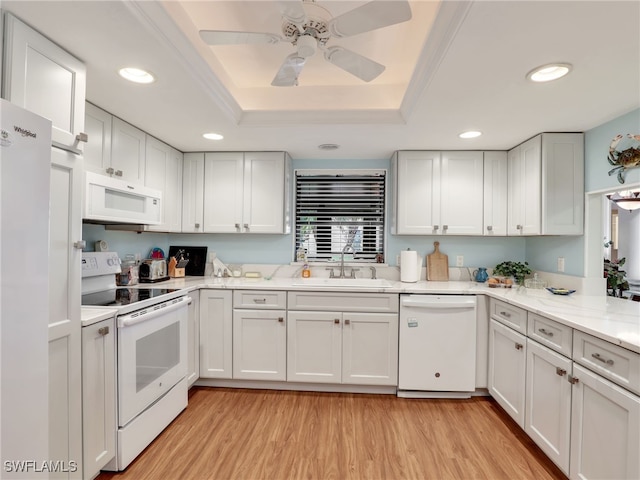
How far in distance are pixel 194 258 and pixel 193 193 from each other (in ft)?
2.28

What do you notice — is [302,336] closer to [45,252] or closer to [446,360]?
[446,360]

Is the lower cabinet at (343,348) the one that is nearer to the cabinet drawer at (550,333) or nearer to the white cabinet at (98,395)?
the cabinet drawer at (550,333)

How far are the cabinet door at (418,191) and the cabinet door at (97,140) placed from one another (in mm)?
2358

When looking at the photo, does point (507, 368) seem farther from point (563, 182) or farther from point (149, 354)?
point (149, 354)

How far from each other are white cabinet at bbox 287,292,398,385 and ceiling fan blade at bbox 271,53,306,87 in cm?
164

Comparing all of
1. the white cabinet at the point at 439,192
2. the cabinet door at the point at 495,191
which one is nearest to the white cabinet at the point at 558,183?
the cabinet door at the point at 495,191

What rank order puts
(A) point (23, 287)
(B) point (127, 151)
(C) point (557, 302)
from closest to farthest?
1. (A) point (23, 287)
2. (C) point (557, 302)
3. (B) point (127, 151)

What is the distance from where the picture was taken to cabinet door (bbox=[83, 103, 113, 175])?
197 cm

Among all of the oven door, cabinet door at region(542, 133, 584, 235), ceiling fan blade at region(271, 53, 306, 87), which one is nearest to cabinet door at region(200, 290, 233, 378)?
the oven door

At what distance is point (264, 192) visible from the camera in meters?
3.08

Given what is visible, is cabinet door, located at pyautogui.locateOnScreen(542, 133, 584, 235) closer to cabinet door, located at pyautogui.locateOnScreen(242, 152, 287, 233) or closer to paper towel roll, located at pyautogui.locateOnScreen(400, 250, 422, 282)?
paper towel roll, located at pyautogui.locateOnScreen(400, 250, 422, 282)

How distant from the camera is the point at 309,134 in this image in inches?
102

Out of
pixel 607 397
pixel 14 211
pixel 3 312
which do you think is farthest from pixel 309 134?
pixel 607 397

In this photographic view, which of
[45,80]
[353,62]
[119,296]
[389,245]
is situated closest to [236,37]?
[353,62]
